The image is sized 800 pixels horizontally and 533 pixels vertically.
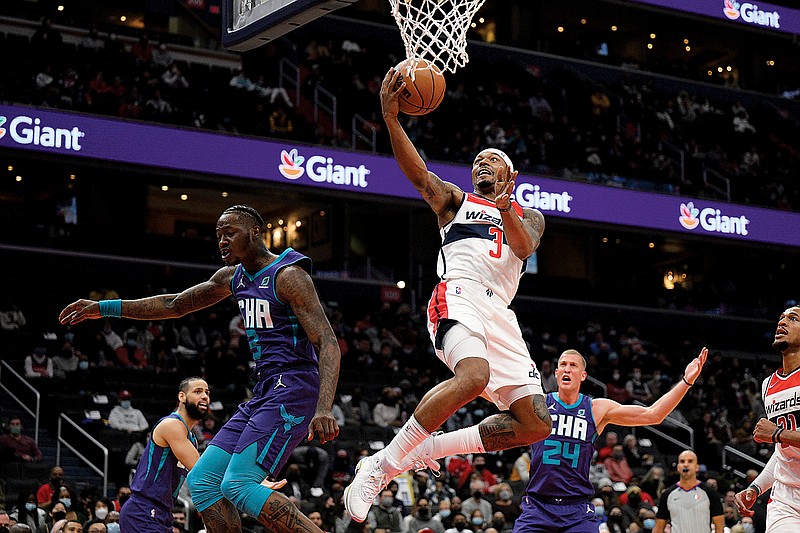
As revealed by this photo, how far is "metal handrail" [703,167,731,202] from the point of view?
29.1m

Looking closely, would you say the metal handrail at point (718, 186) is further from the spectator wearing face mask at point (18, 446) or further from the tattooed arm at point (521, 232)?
the tattooed arm at point (521, 232)

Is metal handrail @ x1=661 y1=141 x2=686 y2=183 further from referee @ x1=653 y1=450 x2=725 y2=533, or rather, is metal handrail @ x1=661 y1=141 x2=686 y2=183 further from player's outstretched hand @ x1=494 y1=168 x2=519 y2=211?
player's outstretched hand @ x1=494 y1=168 x2=519 y2=211

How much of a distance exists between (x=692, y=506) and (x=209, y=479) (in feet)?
21.3

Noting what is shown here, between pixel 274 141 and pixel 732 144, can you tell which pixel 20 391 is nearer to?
pixel 274 141

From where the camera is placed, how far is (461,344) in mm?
7000

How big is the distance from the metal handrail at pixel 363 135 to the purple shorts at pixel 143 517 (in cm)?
1621

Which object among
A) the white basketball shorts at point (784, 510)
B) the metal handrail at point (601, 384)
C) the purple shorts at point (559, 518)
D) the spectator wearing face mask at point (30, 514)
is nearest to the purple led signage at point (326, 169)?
the metal handrail at point (601, 384)

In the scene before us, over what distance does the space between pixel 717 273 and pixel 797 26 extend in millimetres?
8056

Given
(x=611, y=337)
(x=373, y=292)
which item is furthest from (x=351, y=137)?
(x=611, y=337)

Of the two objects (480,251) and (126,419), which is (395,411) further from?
(480,251)

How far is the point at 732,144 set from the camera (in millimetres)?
33375

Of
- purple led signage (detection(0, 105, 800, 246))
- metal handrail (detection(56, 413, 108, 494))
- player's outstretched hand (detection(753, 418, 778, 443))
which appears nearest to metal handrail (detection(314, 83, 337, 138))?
purple led signage (detection(0, 105, 800, 246))

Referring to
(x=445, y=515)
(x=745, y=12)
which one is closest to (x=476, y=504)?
(x=445, y=515)

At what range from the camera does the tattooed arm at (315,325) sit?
6453mm
